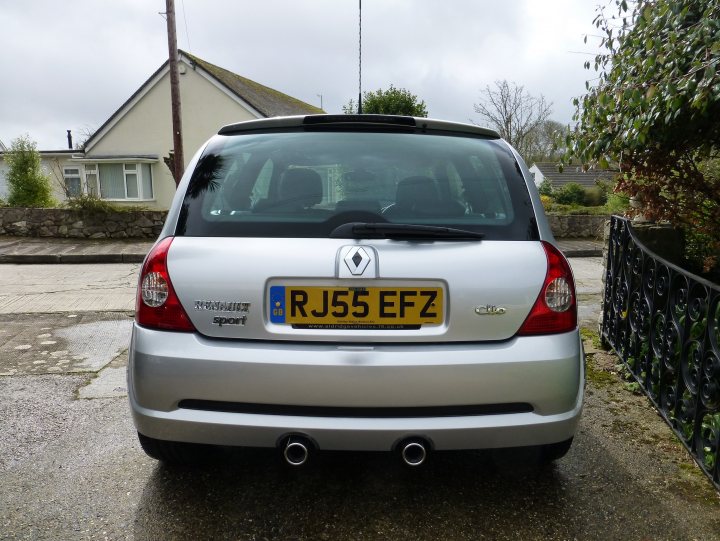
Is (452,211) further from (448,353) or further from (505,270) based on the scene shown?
(448,353)

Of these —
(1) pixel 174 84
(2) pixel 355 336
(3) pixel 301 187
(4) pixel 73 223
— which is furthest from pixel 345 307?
(1) pixel 174 84

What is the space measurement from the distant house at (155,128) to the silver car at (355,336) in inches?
974

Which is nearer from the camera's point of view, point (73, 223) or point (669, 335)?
point (669, 335)

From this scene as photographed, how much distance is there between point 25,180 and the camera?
53.0ft

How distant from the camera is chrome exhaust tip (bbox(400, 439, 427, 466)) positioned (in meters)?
2.02

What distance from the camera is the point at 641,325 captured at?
3.62 meters

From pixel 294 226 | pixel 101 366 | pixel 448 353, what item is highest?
pixel 294 226

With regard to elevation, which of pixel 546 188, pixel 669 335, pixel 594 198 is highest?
pixel 669 335

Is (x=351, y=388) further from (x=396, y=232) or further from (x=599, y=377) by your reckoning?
(x=599, y=377)

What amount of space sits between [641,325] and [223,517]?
2.74 meters

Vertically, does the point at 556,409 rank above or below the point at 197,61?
below

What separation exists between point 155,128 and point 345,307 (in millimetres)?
27619

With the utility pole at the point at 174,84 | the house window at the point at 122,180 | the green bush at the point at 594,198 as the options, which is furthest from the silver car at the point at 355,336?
the green bush at the point at 594,198

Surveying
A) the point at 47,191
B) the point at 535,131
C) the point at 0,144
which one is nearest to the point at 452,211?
the point at 47,191
